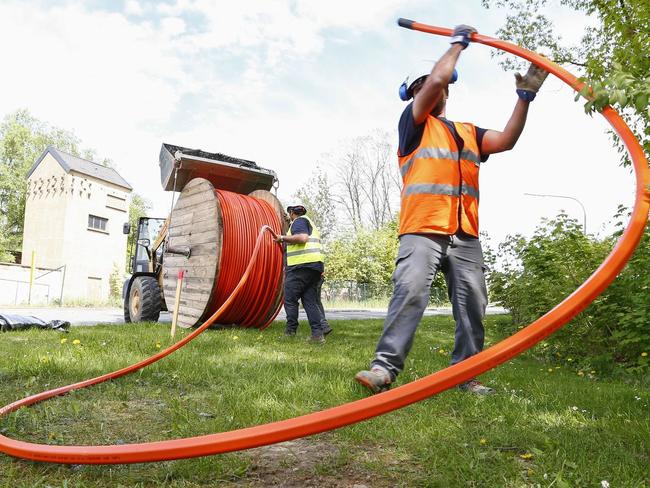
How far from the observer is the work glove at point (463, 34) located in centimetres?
306

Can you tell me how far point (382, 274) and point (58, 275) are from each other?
17.7m

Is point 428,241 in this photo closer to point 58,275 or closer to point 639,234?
point 639,234

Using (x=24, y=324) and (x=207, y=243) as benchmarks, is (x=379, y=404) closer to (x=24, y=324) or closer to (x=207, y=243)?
(x=207, y=243)

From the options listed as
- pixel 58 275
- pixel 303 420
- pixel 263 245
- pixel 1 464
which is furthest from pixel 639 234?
pixel 58 275

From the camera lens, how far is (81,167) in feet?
106

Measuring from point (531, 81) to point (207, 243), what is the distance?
17.5 feet

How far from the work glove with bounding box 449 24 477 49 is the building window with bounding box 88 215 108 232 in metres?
31.5

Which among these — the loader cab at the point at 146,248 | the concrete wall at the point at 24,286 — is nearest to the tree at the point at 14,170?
the concrete wall at the point at 24,286

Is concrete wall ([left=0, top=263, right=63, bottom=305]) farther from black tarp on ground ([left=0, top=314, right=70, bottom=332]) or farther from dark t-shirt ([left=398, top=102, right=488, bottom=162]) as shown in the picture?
dark t-shirt ([left=398, top=102, right=488, bottom=162])

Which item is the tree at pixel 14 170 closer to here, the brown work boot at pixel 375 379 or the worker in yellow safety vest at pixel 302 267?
the worker in yellow safety vest at pixel 302 267

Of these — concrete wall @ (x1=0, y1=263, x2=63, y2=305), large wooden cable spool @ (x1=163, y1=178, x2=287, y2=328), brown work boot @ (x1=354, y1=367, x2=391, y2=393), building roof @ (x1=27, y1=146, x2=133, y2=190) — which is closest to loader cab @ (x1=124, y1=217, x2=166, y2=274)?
large wooden cable spool @ (x1=163, y1=178, x2=287, y2=328)

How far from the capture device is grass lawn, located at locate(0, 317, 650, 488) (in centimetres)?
206

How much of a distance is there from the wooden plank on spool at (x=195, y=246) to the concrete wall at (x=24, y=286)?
64.1ft

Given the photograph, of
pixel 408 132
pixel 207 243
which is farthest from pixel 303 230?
pixel 408 132
